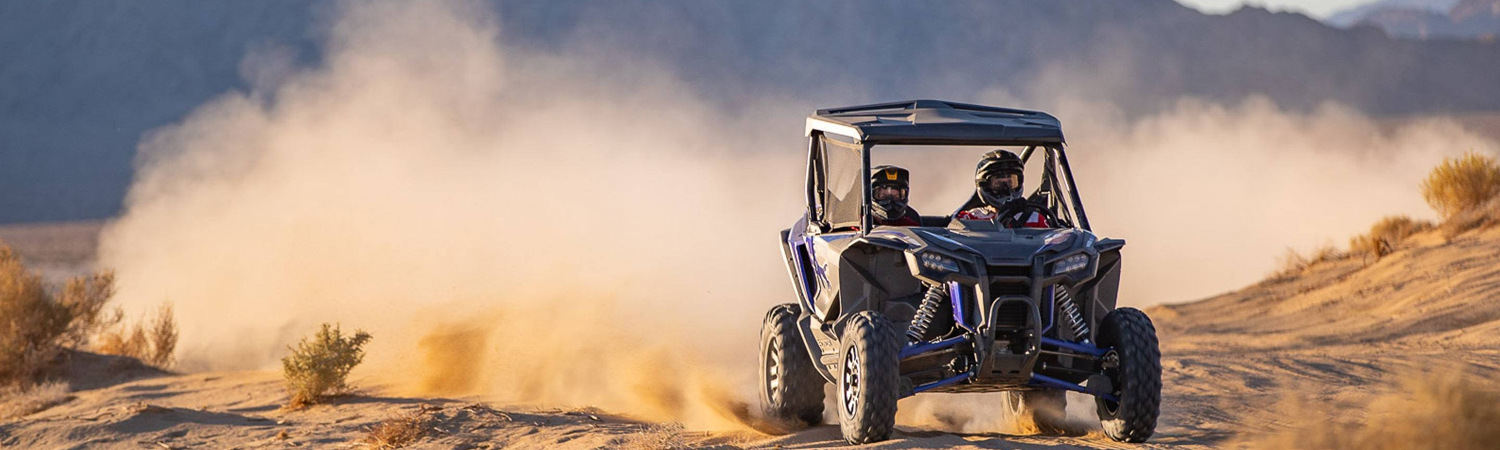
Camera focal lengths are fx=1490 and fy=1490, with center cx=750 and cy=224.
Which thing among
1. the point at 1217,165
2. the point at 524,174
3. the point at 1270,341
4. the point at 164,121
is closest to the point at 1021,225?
the point at 1270,341

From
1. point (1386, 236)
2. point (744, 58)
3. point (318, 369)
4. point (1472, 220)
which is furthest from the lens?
point (744, 58)

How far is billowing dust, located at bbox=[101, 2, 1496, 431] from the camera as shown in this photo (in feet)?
47.7

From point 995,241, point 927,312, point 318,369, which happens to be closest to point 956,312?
point 927,312

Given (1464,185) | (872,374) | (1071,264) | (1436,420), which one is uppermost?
(1464,185)

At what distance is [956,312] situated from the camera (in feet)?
25.4

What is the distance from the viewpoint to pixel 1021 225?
29.6 ft

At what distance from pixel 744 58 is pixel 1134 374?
5742 cm

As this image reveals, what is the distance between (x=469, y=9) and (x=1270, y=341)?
51.1m

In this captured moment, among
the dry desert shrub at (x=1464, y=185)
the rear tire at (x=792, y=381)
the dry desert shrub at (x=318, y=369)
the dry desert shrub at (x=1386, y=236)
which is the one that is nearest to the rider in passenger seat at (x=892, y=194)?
the rear tire at (x=792, y=381)

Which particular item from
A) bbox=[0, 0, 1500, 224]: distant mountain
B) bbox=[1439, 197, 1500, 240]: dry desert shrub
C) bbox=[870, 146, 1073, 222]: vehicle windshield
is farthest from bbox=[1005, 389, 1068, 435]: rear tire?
bbox=[0, 0, 1500, 224]: distant mountain

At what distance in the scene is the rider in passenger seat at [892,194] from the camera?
30.8 ft

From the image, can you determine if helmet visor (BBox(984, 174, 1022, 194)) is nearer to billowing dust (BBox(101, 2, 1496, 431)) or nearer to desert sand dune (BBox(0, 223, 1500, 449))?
desert sand dune (BBox(0, 223, 1500, 449))

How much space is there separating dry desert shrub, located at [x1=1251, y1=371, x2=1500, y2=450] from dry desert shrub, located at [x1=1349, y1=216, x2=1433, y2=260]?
16656mm

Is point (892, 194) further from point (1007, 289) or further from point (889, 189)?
point (1007, 289)
